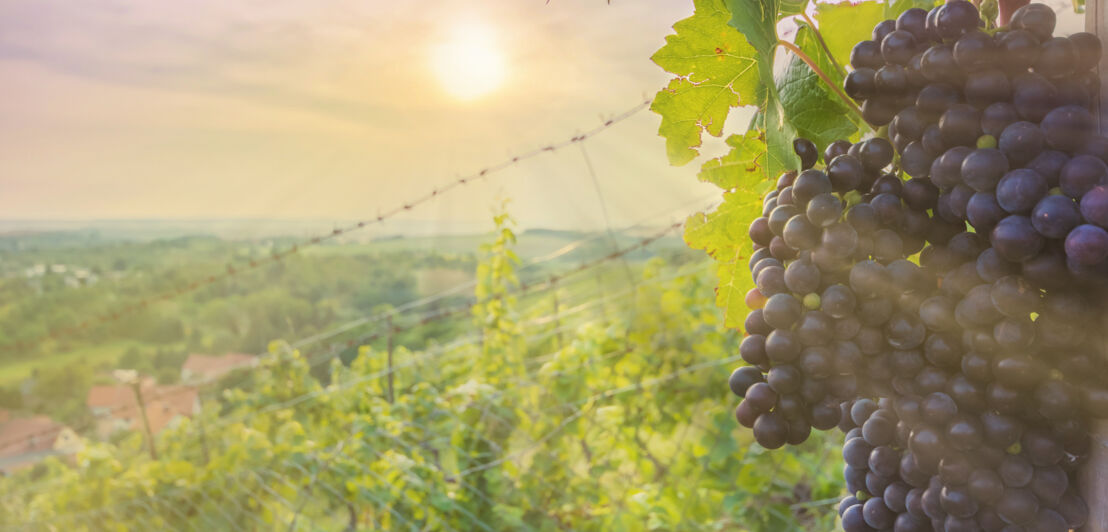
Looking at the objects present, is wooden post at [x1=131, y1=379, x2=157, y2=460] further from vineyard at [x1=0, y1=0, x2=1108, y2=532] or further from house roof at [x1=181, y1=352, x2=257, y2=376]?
house roof at [x1=181, y1=352, x2=257, y2=376]

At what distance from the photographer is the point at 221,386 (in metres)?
7.37

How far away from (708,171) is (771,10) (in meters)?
0.19

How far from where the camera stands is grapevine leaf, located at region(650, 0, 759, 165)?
67 cm

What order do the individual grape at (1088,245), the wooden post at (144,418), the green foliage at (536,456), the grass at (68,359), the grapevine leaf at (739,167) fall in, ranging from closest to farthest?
1. the individual grape at (1088,245)
2. the grapevine leaf at (739,167)
3. the green foliage at (536,456)
4. the wooden post at (144,418)
5. the grass at (68,359)

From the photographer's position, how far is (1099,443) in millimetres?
486

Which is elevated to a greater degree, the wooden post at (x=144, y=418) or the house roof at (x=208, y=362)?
the wooden post at (x=144, y=418)

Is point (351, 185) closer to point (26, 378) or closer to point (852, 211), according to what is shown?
point (26, 378)

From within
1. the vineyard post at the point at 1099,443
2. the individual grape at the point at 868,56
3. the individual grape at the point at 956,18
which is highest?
the individual grape at the point at 956,18

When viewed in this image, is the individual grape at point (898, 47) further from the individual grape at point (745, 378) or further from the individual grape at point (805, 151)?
the individual grape at point (745, 378)

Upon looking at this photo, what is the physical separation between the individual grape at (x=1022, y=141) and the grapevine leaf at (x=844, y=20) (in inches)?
10.2

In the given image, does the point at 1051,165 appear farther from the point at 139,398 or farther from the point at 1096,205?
the point at 139,398

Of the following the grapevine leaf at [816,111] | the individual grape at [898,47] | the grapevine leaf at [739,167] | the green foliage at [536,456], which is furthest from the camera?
the green foliage at [536,456]

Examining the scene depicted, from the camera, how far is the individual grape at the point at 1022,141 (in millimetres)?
469

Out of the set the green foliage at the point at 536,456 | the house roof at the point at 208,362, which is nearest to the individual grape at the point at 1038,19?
the green foliage at the point at 536,456
